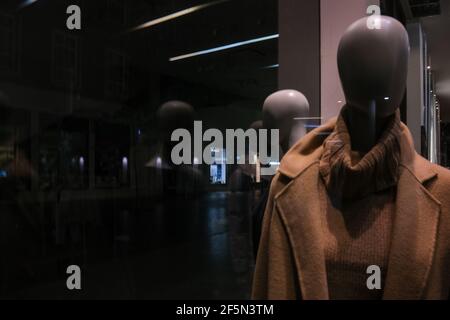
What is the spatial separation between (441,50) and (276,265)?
4.15 m

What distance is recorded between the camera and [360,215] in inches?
28.6

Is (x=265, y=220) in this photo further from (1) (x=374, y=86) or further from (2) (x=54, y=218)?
(2) (x=54, y=218)

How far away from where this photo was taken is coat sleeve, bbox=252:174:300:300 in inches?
29.5

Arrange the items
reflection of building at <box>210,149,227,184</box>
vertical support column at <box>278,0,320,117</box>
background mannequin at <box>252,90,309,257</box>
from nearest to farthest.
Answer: background mannequin at <box>252,90,309,257</box>, vertical support column at <box>278,0,320,117</box>, reflection of building at <box>210,149,227,184</box>

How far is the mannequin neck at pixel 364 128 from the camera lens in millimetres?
744

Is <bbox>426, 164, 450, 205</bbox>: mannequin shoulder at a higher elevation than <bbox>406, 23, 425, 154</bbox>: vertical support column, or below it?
below

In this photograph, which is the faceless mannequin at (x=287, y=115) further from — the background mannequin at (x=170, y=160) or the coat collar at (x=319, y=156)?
the background mannequin at (x=170, y=160)

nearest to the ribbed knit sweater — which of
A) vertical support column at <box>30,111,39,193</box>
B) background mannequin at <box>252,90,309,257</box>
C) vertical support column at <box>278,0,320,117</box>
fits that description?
background mannequin at <box>252,90,309,257</box>

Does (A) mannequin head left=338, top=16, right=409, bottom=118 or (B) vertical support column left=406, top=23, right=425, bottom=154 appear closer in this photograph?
(A) mannequin head left=338, top=16, right=409, bottom=118

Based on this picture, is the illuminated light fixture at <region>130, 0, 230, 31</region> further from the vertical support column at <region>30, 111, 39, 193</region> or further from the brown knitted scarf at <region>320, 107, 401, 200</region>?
the brown knitted scarf at <region>320, 107, 401, 200</region>

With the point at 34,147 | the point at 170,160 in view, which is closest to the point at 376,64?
the point at 170,160

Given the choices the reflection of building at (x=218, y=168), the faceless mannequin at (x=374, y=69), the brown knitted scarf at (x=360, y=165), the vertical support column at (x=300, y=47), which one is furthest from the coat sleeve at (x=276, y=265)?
the reflection of building at (x=218, y=168)

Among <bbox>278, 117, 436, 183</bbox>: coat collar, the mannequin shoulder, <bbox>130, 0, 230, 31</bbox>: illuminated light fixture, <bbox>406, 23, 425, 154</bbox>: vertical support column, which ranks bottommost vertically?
the mannequin shoulder

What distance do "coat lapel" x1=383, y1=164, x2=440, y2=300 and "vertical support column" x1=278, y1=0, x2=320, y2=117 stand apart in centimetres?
96
